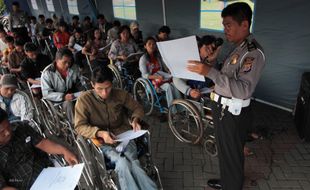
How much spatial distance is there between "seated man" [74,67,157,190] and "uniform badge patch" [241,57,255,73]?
0.94 metres

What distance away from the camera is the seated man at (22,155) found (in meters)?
1.55

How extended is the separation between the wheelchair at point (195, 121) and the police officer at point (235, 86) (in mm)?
682

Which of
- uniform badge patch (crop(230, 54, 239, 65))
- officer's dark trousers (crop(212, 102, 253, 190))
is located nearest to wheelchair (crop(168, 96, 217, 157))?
officer's dark trousers (crop(212, 102, 253, 190))

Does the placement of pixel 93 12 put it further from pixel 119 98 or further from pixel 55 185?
pixel 55 185

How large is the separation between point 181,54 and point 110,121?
821mm

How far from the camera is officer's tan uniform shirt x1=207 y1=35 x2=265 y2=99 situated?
1.55 metres

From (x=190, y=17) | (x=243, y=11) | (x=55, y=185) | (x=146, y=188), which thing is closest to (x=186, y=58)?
(x=243, y=11)

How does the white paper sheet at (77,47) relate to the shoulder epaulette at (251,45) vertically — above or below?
below

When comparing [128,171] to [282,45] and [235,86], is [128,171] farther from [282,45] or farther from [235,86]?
[282,45]

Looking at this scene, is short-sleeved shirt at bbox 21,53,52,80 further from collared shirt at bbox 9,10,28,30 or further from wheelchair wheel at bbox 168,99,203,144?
collared shirt at bbox 9,10,28,30

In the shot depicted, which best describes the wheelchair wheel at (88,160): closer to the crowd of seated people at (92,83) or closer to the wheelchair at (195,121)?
the crowd of seated people at (92,83)

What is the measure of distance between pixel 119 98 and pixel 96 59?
2.97 meters

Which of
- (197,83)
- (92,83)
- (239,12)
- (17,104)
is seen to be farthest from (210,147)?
(17,104)

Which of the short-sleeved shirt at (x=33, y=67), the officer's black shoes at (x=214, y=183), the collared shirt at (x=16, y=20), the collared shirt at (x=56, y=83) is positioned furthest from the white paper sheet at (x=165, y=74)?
the collared shirt at (x=16, y=20)
